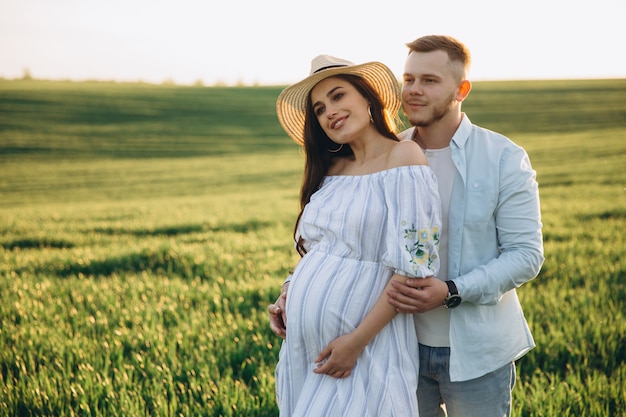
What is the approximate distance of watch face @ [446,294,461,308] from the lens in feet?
7.08

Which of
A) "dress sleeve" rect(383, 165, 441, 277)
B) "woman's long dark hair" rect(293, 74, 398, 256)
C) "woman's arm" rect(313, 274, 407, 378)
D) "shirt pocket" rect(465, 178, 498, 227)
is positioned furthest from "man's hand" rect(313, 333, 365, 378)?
"shirt pocket" rect(465, 178, 498, 227)

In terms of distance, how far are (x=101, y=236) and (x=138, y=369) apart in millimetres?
6598

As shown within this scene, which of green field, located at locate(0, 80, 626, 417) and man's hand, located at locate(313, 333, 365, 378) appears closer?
man's hand, located at locate(313, 333, 365, 378)

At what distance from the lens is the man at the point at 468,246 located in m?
2.19

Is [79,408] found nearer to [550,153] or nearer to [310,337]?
[310,337]

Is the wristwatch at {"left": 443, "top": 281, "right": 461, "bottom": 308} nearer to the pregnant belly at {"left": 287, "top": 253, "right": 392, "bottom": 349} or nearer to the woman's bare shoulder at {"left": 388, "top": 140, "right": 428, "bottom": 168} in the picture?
the pregnant belly at {"left": 287, "top": 253, "right": 392, "bottom": 349}

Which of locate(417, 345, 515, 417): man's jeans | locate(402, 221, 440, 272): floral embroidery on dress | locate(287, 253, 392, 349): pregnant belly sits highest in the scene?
locate(402, 221, 440, 272): floral embroidery on dress

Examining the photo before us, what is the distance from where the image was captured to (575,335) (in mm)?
4066

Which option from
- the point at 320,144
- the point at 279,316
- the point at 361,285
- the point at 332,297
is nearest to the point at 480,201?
the point at 361,285

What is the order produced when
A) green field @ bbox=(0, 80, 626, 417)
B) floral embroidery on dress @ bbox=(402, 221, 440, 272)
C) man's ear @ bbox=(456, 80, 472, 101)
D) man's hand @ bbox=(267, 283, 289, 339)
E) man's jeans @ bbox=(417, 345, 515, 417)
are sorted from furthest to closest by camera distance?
green field @ bbox=(0, 80, 626, 417), man's hand @ bbox=(267, 283, 289, 339), man's ear @ bbox=(456, 80, 472, 101), man's jeans @ bbox=(417, 345, 515, 417), floral embroidery on dress @ bbox=(402, 221, 440, 272)

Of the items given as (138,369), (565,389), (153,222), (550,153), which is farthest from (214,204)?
(550,153)

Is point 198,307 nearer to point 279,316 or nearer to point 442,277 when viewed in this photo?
point 279,316

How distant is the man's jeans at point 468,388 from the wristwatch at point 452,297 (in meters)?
0.28

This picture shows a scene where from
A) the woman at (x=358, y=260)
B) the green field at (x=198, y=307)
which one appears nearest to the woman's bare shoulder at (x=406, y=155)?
the woman at (x=358, y=260)
